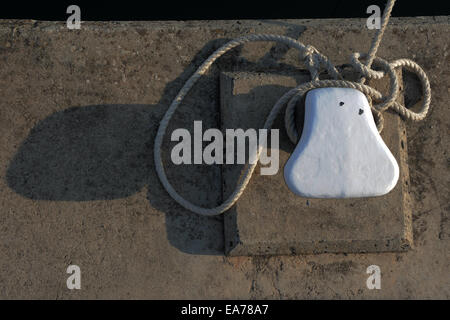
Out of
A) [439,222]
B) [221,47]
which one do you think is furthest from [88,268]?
[439,222]

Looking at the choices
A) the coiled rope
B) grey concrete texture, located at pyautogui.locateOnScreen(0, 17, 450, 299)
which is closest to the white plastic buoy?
the coiled rope

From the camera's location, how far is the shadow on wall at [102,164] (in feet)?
4.46

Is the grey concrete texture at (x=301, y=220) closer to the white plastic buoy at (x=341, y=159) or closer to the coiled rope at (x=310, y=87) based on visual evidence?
the coiled rope at (x=310, y=87)

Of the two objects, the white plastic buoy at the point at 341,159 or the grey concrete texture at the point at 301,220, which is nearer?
the white plastic buoy at the point at 341,159

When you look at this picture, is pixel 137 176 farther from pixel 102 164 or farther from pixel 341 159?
pixel 341 159

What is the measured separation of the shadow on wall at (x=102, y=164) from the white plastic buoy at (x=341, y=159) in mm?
335

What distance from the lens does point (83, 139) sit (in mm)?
1382

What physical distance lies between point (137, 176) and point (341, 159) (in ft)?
1.92

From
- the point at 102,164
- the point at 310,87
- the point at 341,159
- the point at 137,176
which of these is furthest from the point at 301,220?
the point at 102,164

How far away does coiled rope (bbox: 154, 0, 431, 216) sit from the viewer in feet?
4.16

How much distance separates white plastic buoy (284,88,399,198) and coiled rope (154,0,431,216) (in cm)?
11

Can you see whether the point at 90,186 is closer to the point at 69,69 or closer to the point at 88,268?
the point at 88,268

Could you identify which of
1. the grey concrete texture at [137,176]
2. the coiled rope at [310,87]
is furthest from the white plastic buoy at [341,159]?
the grey concrete texture at [137,176]

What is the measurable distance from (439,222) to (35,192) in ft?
3.85
